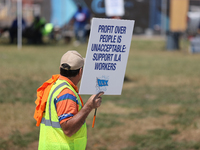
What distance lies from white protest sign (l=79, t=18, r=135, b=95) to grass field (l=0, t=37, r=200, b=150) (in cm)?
301

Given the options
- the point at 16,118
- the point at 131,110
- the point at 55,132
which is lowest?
the point at 131,110

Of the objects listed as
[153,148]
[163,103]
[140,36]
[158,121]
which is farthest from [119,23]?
[140,36]

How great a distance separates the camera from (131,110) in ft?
26.0

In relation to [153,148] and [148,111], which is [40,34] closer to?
[148,111]

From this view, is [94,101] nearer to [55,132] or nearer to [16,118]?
[55,132]

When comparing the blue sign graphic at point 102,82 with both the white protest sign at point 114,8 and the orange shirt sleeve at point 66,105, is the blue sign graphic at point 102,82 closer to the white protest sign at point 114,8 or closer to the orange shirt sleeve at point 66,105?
the orange shirt sleeve at point 66,105

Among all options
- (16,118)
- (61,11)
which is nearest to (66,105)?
(16,118)

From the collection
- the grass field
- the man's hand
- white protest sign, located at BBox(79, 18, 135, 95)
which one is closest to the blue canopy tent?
the grass field

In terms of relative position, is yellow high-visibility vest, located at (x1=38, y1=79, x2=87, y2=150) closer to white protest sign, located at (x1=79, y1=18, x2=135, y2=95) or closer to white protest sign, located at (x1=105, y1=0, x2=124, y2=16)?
white protest sign, located at (x1=79, y1=18, x2=135, y2=95)

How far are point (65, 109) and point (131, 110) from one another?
17.8 ft

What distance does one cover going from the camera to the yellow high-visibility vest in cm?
271

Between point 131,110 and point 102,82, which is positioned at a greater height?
point 102,82

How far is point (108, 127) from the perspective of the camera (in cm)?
663

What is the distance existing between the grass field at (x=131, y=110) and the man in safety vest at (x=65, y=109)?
9.56 ft
